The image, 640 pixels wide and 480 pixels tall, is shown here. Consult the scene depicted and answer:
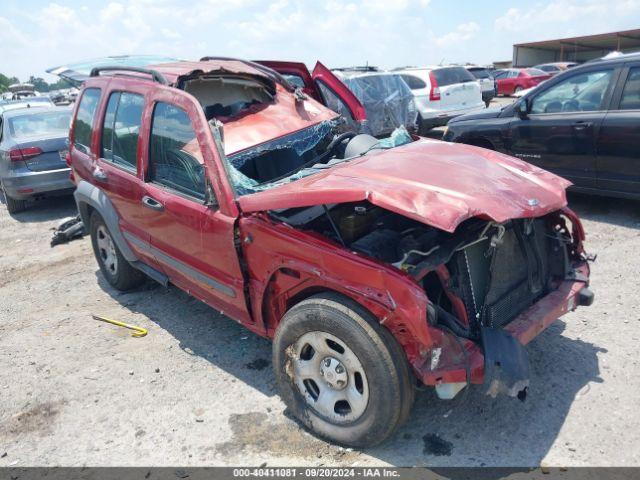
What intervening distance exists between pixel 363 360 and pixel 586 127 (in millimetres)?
4617

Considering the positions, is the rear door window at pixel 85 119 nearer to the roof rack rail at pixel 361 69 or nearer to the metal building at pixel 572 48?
the roof rack rail at pixel 361 69

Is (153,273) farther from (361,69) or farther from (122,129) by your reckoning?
(361,69)

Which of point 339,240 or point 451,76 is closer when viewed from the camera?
point 339,240

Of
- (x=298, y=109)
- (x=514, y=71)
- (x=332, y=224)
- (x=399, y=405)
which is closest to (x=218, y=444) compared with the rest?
(x=399, y=405)

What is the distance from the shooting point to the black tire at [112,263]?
468 cm

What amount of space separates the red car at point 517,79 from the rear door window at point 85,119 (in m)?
23.0

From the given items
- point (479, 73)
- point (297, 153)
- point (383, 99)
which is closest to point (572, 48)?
point (479, 73)

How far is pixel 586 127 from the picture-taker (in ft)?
18.6

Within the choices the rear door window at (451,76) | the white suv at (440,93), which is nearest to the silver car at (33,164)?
the white suv at (440,93)

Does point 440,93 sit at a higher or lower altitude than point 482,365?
higher

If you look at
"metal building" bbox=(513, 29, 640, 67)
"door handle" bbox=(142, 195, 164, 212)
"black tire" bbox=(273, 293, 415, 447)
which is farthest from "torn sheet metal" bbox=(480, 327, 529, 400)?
"metal building" bbox=(513, 29, 640, 67)

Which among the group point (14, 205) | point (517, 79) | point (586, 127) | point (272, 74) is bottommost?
point (14, 205)

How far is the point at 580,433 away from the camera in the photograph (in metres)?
2.73

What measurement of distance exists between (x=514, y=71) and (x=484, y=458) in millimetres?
26106
